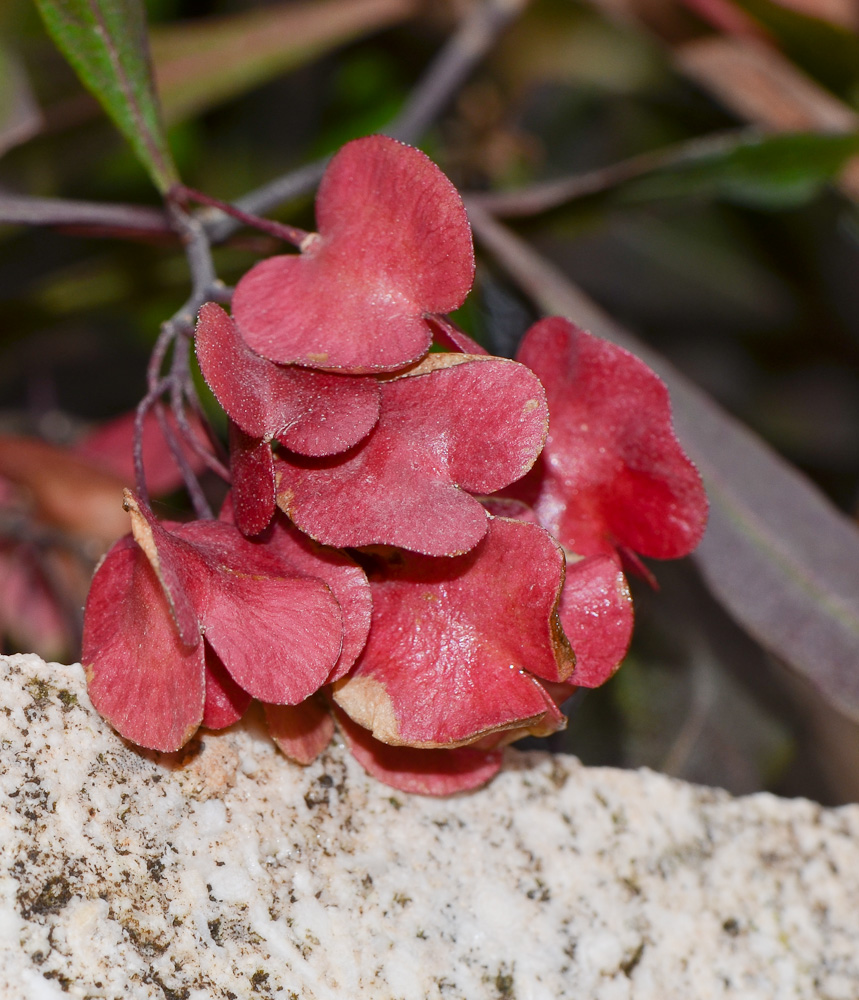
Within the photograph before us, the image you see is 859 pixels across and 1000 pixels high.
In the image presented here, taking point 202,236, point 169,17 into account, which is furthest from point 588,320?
point 169,17

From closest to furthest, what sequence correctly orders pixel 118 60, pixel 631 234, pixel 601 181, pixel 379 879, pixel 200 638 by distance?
pixel 200 638 → pixel 379 879 → pixel 118 60 → pixel 601 181 → pixel 631 234

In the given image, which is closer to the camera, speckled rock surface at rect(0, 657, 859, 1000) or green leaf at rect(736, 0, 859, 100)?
speckled rock surface at rect(0, 657, 859, 1000)

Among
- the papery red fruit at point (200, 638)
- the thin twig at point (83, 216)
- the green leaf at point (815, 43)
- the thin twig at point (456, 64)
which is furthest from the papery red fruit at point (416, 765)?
the green leaf at point (815, 43)

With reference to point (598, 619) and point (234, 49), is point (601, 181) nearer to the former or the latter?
point (234, 49)

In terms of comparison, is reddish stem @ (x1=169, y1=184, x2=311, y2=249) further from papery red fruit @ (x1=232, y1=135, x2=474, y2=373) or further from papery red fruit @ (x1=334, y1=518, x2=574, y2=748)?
papery red fruit @ (x1=334, y1=518, x2=574, y2=748)

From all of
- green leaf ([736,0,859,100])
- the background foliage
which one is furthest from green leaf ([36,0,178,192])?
green leaf ([736,0,859,100])

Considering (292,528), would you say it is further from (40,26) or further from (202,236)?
(40,26)

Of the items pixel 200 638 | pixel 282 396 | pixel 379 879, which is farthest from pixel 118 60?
pixel 379 879

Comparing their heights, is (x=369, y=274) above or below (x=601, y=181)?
above
